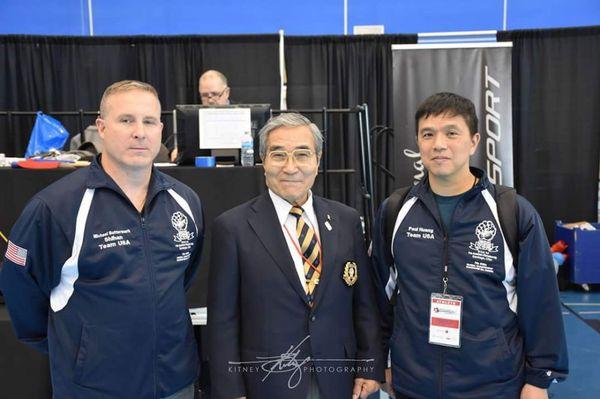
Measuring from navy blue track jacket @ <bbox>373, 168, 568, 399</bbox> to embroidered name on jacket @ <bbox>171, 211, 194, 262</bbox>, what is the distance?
71 centimetres

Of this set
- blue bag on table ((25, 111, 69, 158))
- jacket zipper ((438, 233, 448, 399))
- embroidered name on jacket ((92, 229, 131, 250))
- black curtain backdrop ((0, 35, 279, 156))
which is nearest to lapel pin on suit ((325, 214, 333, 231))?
jacket zipper ((438, 233, 448, 399))

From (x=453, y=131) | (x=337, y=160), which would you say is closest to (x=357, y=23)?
(x=337, y=160)

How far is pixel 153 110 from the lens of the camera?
59.3 inches

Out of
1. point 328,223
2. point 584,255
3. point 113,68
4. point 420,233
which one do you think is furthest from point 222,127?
point 584,255

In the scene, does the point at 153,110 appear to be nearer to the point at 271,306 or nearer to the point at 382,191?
the point at 271,306

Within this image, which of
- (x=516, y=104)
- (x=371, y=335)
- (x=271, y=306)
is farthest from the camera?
(x=516, y=104)

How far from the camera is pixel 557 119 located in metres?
5.44

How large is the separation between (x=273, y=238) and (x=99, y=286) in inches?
20.6

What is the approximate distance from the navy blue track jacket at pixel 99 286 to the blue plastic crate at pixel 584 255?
478 centimetres

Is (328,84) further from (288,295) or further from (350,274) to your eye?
(288,295)

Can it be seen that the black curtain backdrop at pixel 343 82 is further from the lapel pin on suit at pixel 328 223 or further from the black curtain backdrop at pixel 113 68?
the lapel pin on suit at pixel 328 223

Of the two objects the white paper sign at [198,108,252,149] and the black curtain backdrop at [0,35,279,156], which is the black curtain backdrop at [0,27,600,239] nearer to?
the black curtain backdrop at [0,35,279,156]

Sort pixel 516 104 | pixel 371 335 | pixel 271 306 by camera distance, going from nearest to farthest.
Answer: pixel 271 306, pixel 371 335, pixel 516 104

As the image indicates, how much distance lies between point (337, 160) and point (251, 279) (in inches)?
170
